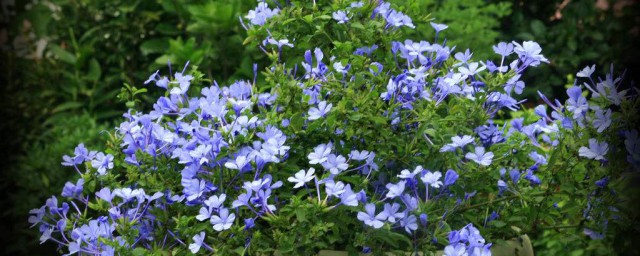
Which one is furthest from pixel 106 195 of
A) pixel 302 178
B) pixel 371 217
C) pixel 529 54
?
pixel 529 54

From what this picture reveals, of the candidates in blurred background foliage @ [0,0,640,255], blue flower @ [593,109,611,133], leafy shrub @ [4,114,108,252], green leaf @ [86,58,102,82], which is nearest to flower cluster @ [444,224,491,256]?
blue flower @ [593,109,611,133]

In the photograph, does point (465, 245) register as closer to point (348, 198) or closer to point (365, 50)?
point (348, 198)

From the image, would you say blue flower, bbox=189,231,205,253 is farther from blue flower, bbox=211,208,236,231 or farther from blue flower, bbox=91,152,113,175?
blue flower, bbox=91,152,113,175

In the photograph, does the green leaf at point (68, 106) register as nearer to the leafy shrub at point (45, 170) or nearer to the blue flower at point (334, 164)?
the leafy shrub at point (45, 170)

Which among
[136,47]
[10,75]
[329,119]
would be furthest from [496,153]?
[10,75]

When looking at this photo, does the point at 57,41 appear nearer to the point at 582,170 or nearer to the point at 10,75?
the point at 10,75

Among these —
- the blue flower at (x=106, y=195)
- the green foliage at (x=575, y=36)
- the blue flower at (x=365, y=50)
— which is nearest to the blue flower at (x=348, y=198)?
the blue flower at (x=365, y=50)
